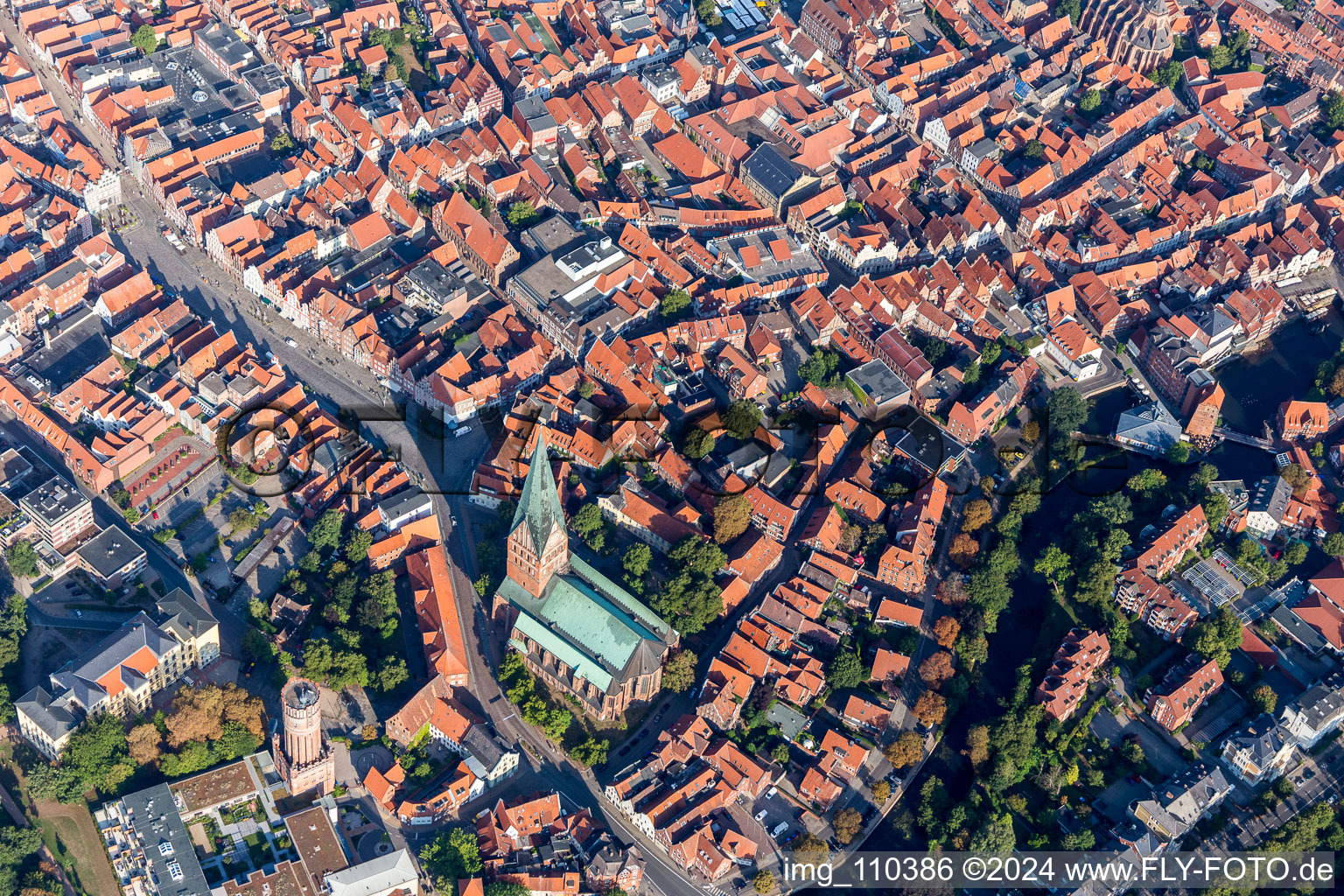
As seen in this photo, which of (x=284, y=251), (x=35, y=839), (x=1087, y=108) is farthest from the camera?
(x=1087, y=108)

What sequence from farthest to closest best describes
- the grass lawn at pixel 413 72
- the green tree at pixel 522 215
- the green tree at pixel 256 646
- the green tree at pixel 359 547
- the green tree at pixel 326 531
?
1. the grass lawn at pixel 413 72
2. the green tree at pixel 522 215
3. the green tree at pixel 326 531
4. the green tree at pixel 359 547
5. the green tree at pixel 256 646

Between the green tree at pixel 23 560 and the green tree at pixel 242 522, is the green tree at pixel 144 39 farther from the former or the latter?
the green tree at pixel 23 560

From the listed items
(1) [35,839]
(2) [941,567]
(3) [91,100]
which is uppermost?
(3) [91,100]

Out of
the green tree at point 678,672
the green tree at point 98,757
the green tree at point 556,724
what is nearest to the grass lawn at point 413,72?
the green tree at point 678,672

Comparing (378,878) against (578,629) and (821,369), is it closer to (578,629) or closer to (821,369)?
(578,629)

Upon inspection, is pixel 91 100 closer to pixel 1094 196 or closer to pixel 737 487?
pixel 737 487

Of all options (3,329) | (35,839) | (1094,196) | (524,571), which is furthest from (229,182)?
(1094,196)

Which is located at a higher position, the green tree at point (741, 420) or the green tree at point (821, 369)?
the green tree at point (821, 369)
